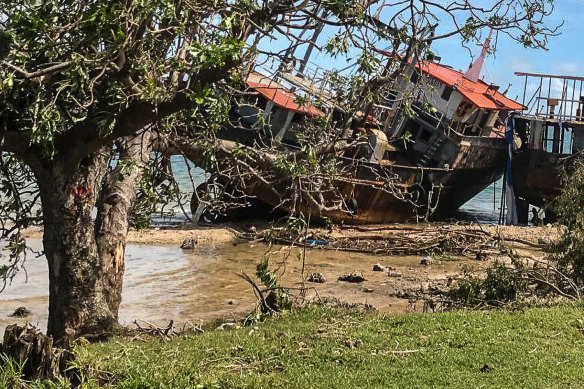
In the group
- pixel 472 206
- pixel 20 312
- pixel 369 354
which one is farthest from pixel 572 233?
pixel 472 206

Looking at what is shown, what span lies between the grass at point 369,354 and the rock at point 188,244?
Answer: 36.3ft

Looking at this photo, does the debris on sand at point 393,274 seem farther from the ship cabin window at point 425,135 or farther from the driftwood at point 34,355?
the ship cabin window at point 425,135

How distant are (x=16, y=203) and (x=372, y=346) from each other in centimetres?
394

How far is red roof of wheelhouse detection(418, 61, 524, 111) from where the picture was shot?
86.2ft

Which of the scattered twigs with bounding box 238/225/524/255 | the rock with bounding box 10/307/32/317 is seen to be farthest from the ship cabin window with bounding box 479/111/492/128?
the rock with bounding box 10/307/32/317

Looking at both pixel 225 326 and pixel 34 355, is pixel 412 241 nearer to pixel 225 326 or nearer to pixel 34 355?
pixel 225 326

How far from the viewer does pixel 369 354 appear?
Result: 21.4 feet

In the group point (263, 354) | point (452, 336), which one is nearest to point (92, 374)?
point (263, 354)

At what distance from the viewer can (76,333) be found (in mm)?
7887

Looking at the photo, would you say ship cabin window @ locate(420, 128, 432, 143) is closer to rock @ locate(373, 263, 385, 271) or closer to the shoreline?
the shoreline

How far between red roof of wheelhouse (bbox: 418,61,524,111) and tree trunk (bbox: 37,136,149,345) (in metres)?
18.5

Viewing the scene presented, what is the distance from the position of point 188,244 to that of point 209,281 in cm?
470

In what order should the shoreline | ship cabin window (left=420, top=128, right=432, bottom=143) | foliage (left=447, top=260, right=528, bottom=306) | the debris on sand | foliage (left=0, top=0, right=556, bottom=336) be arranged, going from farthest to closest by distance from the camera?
ship cabin window (left=420, top=128, right=432, bottom=143)
the shoreline
the debris on sand
foliage (left=447, top=260, right=528, bottom=306)
foliage (left=0, top=0, right=556, bottom=336)

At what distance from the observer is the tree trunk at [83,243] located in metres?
7.63
